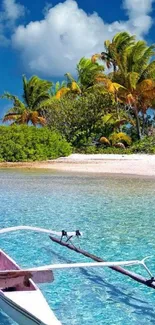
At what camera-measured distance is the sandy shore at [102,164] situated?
22134 millimetres

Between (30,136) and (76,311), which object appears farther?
(30,136)

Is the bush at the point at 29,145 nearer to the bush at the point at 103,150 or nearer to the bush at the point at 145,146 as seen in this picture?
the bush at the point at 103,150

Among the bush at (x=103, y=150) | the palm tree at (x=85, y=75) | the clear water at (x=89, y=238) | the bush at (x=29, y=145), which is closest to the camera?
the clear water at (x=89, y=238)

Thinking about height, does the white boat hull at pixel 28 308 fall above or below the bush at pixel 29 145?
below

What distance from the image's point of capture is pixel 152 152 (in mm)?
28297

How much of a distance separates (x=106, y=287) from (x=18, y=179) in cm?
1337

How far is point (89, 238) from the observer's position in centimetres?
803

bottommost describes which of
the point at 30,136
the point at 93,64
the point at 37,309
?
the point at 37,309

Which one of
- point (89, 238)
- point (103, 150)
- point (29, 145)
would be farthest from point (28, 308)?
point (103, 150)

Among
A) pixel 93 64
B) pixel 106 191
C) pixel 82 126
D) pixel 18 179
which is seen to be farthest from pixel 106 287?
pixel 93 64

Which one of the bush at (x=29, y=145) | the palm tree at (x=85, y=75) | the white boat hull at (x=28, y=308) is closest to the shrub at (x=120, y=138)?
the bush at (x=29, y=145)

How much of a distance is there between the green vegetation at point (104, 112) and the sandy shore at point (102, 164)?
1.53 meters

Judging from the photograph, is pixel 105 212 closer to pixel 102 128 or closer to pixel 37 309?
pixel 37 309

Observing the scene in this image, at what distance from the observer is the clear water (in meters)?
4.82
